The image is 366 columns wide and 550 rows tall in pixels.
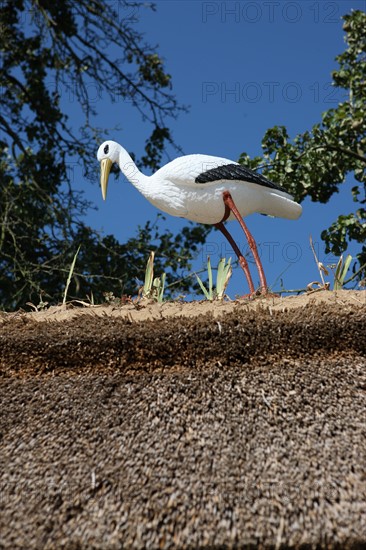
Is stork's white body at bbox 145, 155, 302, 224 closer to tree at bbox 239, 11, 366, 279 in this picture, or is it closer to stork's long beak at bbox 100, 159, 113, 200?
stork's long beak at bbox 100, 159, 113, 200

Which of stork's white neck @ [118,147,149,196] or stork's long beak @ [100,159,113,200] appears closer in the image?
stork's white neck @ [118,147,149,196]

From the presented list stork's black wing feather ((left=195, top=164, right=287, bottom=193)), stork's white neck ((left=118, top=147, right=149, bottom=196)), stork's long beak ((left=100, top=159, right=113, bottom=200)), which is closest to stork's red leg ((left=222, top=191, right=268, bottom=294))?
stork's black wing feather ((left=195, top=164, right=287, bottom=193))

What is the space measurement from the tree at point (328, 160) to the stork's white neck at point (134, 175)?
186 centimetres

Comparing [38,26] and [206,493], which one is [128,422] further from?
[38,26]

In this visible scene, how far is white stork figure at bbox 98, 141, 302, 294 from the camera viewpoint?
3.81m

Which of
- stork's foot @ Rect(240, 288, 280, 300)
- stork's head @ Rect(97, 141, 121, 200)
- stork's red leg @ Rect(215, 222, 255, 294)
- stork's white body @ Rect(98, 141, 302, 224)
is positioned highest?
stork's head @ Rect(97, 141, 121, 200)

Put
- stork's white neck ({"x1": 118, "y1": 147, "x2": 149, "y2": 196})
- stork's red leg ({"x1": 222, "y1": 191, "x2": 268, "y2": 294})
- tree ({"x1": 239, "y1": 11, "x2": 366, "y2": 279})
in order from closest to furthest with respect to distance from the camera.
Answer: stork's red leg ({"x1": 222, "y1": 191, "x2": 268, "y2": 294})
stork's white neck ({"x1": 118, "y1": 147, "x2": 149, "y2": 196})
tree ({"x1": 239, "y1": 11, "x2": 366, "y2": 279})

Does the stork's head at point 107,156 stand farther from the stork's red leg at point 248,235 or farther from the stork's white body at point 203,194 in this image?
the stork's red leg at point 248,235

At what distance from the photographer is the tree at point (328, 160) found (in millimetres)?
5797

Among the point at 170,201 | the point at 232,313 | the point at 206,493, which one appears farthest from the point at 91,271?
the point at 206,493

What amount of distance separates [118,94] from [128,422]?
611cm

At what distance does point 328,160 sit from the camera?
601 centimetres

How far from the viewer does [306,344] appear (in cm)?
250

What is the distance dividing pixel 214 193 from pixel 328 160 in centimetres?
260
